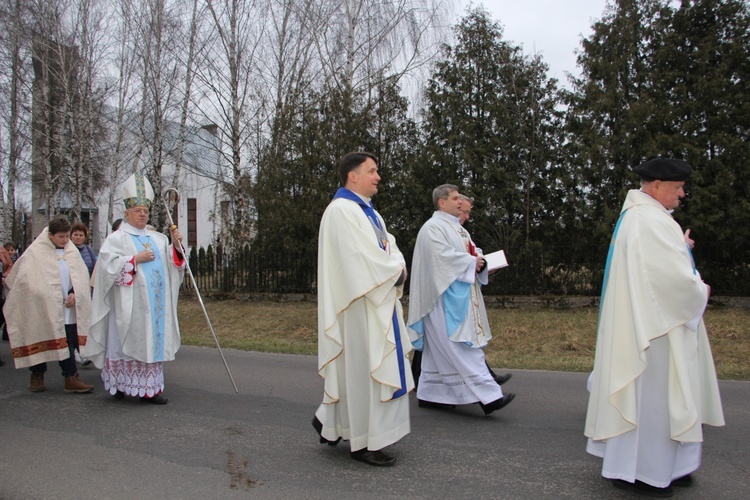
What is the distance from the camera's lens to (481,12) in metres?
14.1

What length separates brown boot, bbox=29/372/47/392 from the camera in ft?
21.6

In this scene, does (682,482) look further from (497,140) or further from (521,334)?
(497,140)

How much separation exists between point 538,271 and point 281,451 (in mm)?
9375

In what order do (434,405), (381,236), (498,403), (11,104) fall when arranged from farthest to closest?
→ (11,104) < (434,405) < (498,403) < (381,236)

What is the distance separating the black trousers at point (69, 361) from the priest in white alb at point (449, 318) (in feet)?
11.6

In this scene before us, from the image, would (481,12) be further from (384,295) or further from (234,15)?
(384,295)

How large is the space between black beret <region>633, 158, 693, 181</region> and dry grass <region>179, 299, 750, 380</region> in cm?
454

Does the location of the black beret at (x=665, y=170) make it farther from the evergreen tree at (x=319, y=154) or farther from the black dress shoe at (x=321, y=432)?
the evergreen tree at (x=319, y=154)

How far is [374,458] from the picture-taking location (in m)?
4.27

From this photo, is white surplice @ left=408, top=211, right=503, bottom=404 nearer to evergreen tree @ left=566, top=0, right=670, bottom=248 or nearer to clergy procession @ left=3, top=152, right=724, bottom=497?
clergy procession @ left=3, top=152, right=724, bottom=497

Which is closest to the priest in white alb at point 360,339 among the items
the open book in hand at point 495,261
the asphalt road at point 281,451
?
the asphalt road at point 281,451

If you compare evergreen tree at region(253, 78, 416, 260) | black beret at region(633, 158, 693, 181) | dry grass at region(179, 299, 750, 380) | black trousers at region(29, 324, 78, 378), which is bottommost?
dry grass at region(179, 299, 750, 380)

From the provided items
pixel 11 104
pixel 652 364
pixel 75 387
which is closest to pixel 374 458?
pixel 652 364

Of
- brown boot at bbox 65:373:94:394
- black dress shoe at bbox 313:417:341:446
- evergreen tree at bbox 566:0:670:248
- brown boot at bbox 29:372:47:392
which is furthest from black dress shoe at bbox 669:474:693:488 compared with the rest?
evergreen tree at bbox 566:0:670:248
